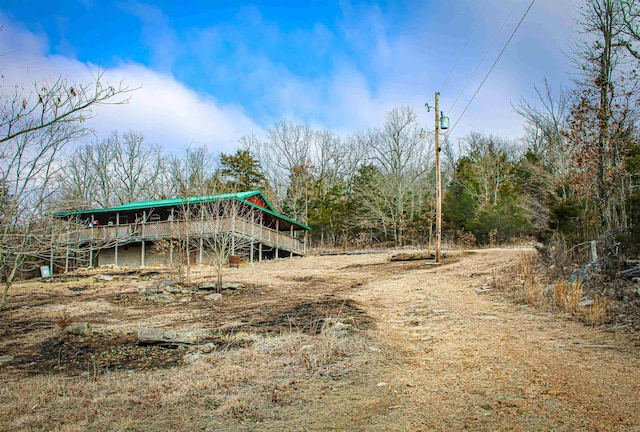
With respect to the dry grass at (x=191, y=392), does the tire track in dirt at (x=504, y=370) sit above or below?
above

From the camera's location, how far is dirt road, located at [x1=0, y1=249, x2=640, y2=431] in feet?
11.8

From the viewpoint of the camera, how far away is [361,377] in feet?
15.3

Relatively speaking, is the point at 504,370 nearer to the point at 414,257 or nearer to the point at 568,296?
the point at 568,296

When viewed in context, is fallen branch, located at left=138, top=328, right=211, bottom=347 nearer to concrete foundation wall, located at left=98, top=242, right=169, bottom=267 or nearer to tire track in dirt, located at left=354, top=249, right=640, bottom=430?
tire track in dirt, located at left=354, top=249, right=640, bottom=430

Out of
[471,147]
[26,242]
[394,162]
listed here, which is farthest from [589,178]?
[471,147]

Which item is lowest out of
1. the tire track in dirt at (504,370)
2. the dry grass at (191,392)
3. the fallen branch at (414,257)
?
the dry grass at (191,392)

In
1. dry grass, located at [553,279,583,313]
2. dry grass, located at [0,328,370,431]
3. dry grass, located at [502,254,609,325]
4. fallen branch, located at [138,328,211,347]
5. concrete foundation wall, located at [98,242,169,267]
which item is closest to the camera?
dry grass, located at [0,328,370,431]

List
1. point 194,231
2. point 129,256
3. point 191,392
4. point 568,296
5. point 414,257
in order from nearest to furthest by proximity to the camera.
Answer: point 191,392 < point 568,296 < point 194,231 < point 414,257 < point 129,256

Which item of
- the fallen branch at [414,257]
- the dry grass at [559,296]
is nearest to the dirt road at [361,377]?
the dry grass at [559,296]

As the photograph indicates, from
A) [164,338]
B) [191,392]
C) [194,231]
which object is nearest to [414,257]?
[194,231]

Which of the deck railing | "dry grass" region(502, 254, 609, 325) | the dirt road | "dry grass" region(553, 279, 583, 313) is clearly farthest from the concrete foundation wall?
"dry grass" region(553, 279, 583, 313)

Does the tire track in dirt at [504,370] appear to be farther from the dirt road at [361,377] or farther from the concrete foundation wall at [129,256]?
the concrete foundation wall at [129,256]

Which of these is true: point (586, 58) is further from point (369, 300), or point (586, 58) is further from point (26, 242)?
point (26, 242)

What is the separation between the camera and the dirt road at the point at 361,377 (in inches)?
141
